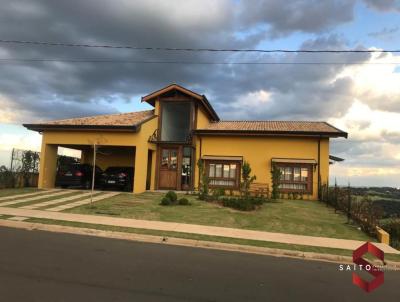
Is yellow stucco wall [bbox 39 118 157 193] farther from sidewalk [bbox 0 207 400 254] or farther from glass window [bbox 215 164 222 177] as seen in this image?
sidewalk [bbox 0 207 400 254]

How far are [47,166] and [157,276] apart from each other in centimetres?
1891

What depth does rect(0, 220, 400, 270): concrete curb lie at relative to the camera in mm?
9867

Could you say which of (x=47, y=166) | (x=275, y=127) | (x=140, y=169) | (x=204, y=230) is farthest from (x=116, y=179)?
(x=204, y=230)

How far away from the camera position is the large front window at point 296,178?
2392 cm

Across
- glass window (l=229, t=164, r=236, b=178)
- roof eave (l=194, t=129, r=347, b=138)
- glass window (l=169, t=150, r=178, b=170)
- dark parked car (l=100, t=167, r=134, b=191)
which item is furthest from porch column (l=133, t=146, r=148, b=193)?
glass window (l=229, t=164, r=236, b=178)

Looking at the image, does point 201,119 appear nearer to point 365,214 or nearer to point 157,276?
point 365,214

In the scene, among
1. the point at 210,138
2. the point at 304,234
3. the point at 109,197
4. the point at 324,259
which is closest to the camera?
the point at 324,259

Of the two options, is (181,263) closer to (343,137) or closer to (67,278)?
(67,278)

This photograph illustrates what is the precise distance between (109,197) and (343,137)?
552 inches

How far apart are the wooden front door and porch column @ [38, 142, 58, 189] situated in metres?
6.56

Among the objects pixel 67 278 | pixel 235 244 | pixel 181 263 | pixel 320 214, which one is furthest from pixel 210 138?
pixel 67 278

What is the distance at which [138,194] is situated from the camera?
2172 cm

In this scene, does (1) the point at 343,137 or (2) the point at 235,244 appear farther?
(1) the point at 343,137

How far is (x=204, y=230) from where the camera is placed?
12.4m
